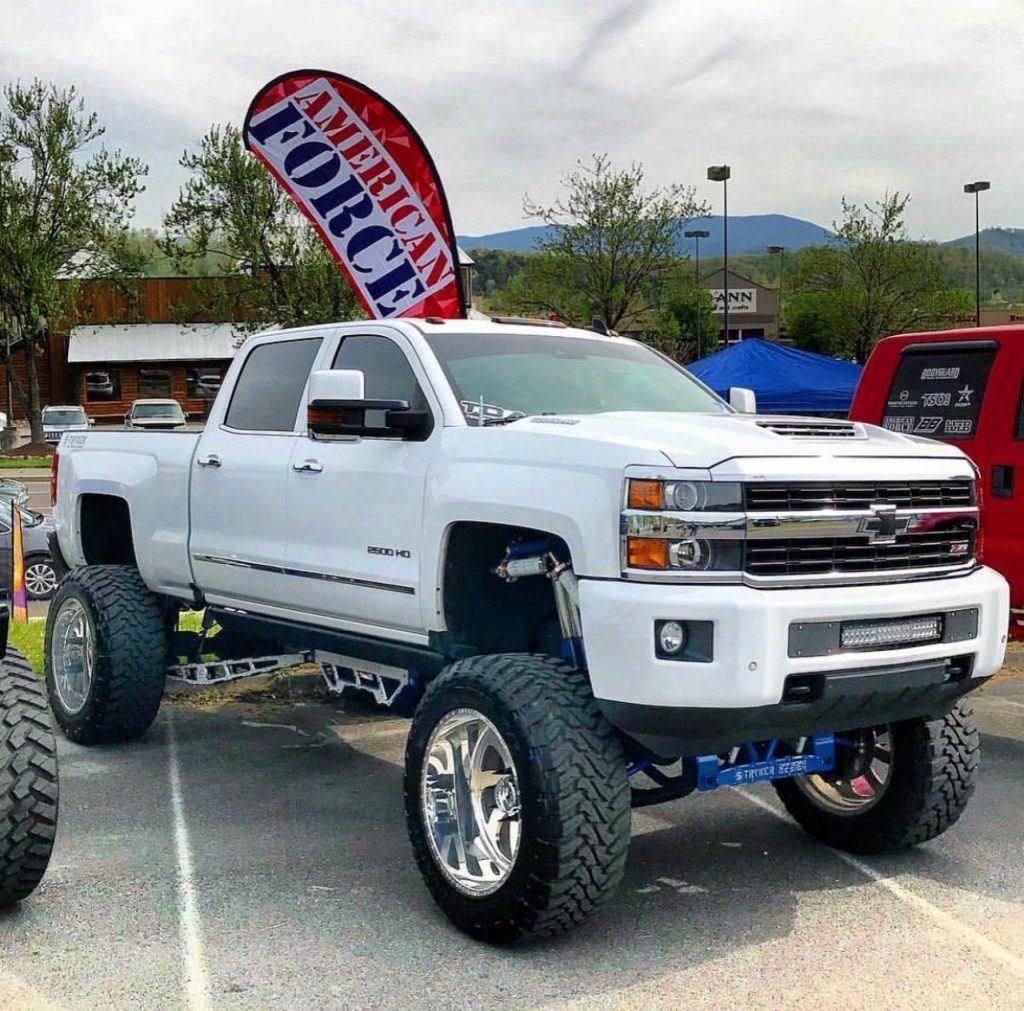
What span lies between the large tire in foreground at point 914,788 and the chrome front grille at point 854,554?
27.9 inches

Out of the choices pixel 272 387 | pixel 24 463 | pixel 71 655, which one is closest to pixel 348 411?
pixel 272 387

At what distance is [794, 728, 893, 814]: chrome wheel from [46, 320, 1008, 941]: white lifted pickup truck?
0.01m

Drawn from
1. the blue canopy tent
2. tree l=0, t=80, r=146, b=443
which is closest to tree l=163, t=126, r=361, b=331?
tree l=0, t=80, r=146, b=443

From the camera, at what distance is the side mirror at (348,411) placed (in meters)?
5.09

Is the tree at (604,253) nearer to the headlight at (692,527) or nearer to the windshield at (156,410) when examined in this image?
the windshield at (156,410)

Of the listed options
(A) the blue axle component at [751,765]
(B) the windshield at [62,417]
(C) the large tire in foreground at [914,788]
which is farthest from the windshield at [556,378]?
(B) the windshield at [62,417]

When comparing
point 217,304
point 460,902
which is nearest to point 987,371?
point 460,902

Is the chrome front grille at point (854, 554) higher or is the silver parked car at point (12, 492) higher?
the chrome front grille at point (854, 554)

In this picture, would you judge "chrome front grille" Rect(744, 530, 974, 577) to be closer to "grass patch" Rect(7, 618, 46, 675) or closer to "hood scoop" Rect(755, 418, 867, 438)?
"hood scoop" Rect(755, 418, 867, 438)

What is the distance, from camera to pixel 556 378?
5676 mm

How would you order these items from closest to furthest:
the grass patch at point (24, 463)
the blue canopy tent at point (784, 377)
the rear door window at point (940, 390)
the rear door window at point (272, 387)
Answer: the rear door window at point (272, 387)
the rear door window at point (940, 390)
the blue canopy tent at point (784, 377)
the grass patch at point (24, 463)

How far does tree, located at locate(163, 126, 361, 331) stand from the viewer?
4434cm

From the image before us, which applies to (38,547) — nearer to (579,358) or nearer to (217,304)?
(579,358)

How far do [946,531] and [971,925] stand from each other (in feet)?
4.47
